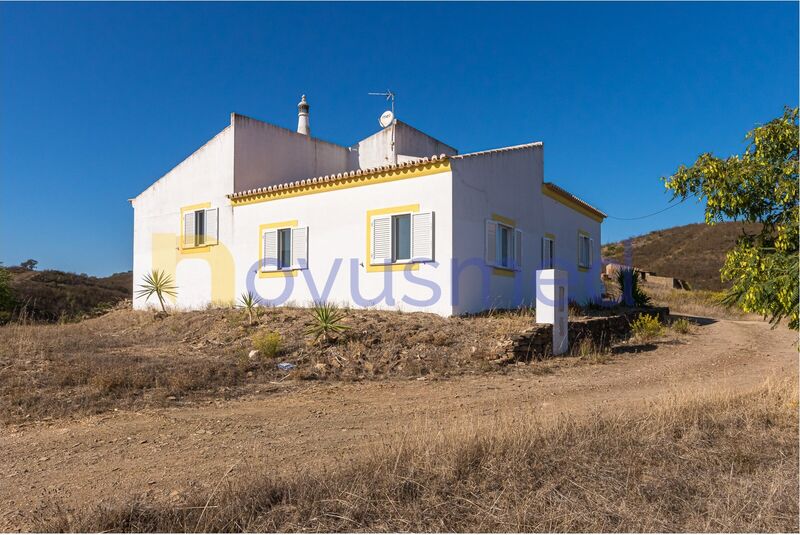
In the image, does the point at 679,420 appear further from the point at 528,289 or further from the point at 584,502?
the point at 528,289

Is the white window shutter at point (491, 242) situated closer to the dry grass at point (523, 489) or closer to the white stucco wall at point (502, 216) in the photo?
the white stucco wall at point (502, 216)

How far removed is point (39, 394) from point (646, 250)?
57.5 meters

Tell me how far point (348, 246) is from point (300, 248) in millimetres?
1709

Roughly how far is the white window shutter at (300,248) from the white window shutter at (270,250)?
2.33 feet

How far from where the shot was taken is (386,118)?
18766mm

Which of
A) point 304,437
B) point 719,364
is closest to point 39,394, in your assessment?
point 304,437

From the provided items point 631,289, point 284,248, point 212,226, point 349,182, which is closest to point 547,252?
point 631,289

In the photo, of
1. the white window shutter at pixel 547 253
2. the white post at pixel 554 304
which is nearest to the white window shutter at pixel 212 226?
the white window shutter at pixel 547 253

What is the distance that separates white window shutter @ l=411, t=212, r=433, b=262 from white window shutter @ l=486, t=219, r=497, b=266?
1664 millimetres

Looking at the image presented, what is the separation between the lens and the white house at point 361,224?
13.1m

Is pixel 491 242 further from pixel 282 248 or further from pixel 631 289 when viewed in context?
pixel 631 289

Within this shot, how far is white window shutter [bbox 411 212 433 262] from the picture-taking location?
42.5 ft

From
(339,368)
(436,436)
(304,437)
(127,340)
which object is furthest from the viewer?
(127,340)

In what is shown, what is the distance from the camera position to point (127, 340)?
13.4 m
